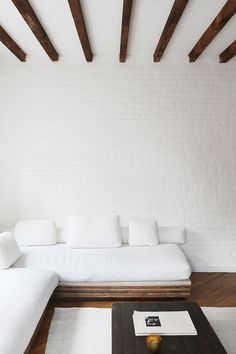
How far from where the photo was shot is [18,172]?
3850 millimetres

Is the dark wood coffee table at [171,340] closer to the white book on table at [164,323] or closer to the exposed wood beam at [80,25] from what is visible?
the white book on table at [164,323]

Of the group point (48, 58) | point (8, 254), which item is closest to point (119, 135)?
point (48, 58)

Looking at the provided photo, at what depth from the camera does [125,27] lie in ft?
9.27

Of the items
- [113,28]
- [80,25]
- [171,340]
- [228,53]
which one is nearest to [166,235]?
[171,340]

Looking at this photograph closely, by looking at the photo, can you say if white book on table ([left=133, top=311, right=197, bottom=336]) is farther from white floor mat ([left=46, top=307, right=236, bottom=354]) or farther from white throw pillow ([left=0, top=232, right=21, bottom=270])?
white throw pillow ([left=0, top=232, right=21, bottom=270])

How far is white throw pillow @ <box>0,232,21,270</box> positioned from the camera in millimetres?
2814

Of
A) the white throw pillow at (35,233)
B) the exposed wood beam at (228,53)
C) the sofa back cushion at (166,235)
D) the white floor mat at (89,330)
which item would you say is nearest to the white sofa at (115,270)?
the white floor mat at (89,330)

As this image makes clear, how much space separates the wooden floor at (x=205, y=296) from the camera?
2.48 meters

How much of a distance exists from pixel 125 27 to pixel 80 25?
434 mm

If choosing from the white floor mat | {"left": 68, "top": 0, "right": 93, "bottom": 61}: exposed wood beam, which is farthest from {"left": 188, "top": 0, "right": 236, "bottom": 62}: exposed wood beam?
the white floor mat

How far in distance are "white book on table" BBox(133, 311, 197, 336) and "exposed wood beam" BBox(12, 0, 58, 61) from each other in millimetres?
2603

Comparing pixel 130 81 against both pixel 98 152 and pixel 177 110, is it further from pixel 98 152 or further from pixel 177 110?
pixel 98 152

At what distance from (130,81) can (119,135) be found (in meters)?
0.72

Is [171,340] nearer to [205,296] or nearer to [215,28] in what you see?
[205,296]
